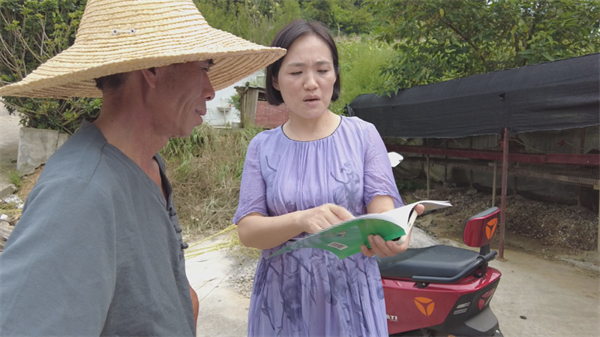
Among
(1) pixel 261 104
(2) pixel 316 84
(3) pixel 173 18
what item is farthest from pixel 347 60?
(3) pixel 173 18

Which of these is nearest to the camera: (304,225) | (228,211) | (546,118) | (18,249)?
(18,249)

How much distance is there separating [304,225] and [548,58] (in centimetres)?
472

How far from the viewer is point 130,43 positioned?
0.93 metres

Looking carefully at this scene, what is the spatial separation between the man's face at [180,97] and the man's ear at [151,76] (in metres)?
0.01

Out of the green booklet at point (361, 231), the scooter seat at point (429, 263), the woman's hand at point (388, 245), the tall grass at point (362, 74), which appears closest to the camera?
the green booklet at point (361, 231)

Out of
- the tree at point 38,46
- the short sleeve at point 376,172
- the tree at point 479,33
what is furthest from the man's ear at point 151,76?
the tree at point 38,46

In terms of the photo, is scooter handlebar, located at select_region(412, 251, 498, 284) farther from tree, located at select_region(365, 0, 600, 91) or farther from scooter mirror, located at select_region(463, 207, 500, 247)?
tree, located at select_region(365, 0, 600, 91)

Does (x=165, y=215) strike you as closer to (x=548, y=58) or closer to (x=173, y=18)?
(x=173, y=18)

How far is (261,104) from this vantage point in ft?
27.0

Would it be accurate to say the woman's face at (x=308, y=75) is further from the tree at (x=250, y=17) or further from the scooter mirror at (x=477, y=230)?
the tree at (x=250, y=17)

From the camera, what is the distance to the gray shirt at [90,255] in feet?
2.11

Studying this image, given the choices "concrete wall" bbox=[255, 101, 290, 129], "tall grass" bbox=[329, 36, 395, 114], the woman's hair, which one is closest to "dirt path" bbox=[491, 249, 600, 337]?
the woman's hair

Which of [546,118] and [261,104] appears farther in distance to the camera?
[261,104]

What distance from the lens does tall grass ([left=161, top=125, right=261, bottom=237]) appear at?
621 cm
